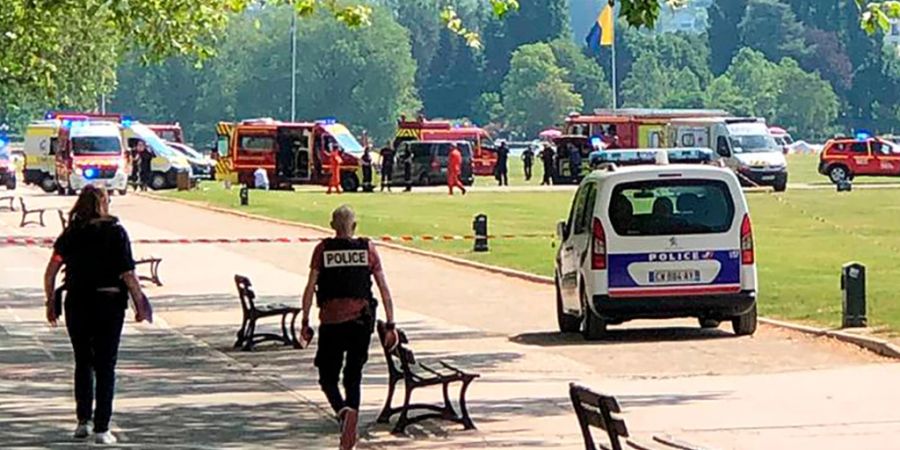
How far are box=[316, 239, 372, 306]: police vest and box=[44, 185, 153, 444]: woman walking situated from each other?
4.58 feet

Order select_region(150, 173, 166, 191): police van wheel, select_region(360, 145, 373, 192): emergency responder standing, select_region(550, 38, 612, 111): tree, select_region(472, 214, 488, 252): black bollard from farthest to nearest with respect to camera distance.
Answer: select_region(550, 38, 612, 111): tree
select_region(150, 173, 166, 191): police van wheel
select_region(360, 145, 373, 192): emergency responder standing
select_region(472, 214, 488, 252): black bollard

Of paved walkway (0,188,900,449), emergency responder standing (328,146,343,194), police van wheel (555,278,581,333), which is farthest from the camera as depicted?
emergency responder standing (328,146,343,194)

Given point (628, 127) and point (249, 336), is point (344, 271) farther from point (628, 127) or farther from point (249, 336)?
point (628, 127)

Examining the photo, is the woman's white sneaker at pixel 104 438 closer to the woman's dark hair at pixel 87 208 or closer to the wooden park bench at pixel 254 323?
the woman's dark hair at pixel 87 208

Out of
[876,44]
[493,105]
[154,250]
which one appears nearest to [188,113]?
[493,105]

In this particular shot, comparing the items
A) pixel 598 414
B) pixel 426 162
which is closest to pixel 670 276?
pixel 598 414

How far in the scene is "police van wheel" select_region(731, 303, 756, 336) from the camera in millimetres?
20703

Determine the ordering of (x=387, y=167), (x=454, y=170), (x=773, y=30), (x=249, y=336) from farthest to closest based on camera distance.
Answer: (x=773, y=30), (x=387, y=167), (x=454, y=170), (x=249, y=336)

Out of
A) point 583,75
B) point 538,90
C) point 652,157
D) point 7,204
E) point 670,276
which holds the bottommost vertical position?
point 7,204

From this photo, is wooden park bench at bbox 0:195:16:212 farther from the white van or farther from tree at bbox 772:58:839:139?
tree at bbox 772:58:839:139

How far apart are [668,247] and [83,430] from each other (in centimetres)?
834

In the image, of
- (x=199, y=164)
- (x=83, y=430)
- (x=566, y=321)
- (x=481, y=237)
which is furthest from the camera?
(x=199, y=164)

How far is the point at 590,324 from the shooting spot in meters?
20.6

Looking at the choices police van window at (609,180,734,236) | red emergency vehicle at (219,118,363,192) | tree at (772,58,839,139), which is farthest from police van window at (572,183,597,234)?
tree at (772,58,839,139)
